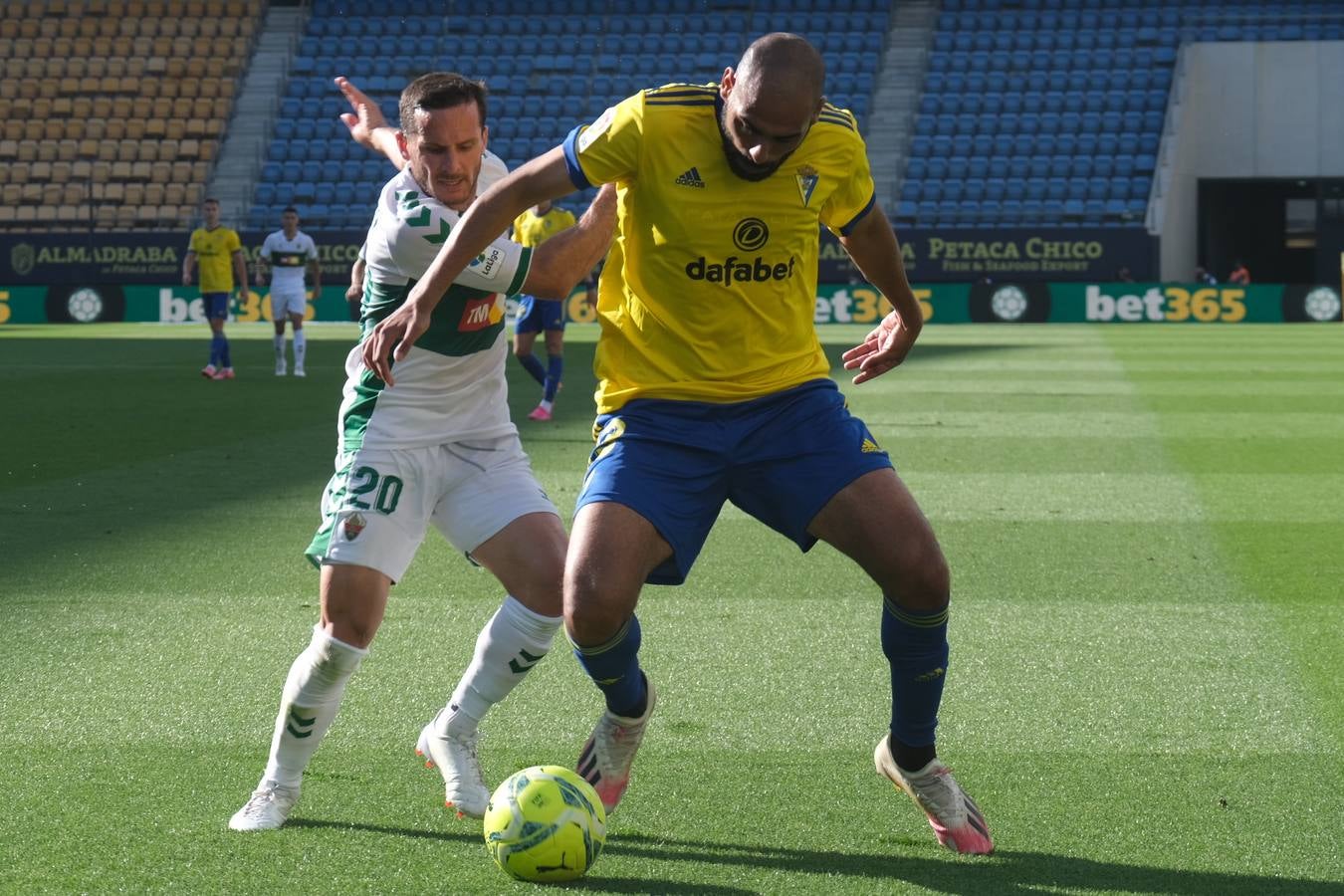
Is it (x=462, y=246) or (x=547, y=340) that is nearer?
(x=462, y=246)

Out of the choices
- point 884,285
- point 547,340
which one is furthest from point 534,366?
point 884,285

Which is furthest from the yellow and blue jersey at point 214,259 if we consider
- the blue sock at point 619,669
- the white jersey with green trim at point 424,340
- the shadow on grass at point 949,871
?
the shadow on grass at point 949,871

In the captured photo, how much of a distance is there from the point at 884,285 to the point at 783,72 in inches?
35.7

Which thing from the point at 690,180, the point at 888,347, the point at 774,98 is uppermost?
the point at 774,98

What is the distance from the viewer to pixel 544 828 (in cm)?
374

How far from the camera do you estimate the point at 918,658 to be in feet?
13.5

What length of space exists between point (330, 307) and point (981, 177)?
46.5 feet

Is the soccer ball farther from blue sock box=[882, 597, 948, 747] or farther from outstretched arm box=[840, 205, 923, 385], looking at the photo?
outstretched arm box=[840, 205, 923, 385]

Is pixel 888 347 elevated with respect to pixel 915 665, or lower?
elevated

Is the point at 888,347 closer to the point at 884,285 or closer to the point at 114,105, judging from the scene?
the point at 884,285

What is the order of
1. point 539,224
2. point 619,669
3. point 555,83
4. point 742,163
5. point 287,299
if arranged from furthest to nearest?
point 555,83
point 287,299
point 539,224
point 619,669
point 742,163

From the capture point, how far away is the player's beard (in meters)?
4.03

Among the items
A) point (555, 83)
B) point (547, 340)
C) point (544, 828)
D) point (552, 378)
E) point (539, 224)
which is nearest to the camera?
point (544, 828)

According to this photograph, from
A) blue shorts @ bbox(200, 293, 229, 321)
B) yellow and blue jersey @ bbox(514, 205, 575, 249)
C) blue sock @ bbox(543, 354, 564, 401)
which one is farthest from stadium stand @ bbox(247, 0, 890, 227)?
blue sock @ bbox(543, 354, 564, 401)
